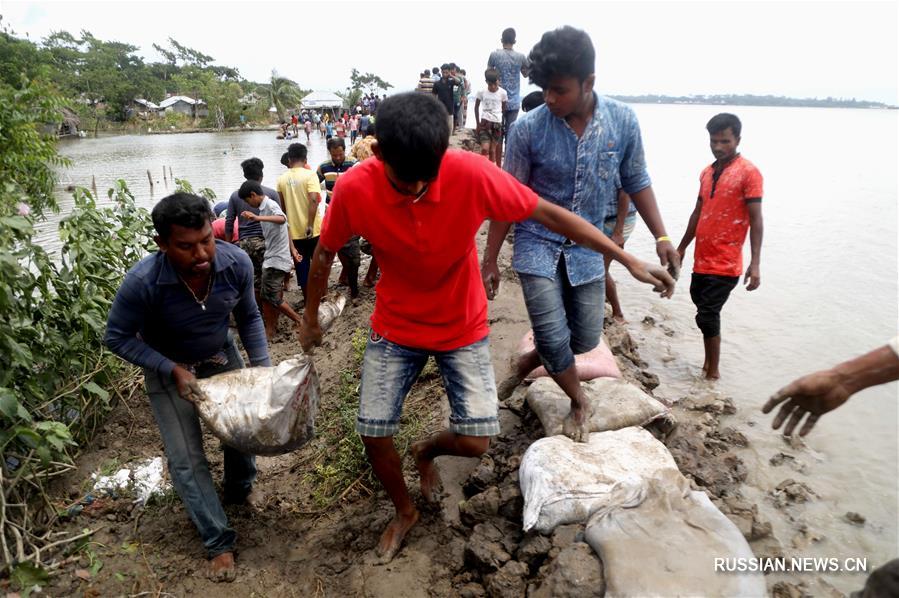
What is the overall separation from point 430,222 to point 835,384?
4.21 ft

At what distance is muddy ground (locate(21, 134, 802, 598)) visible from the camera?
2.27 meters

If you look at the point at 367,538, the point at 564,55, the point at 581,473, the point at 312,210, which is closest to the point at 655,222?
the point at 564,55

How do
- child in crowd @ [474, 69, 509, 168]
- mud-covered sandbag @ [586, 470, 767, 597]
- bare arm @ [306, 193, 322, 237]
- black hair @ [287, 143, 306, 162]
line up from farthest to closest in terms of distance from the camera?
1. child in crowd @ [474, 69, 509, 168]
2. black hair @ [287, 143, 306, 162]
3. bare arm @ [306, 193, 322, 237]
4. mud-covered sandbag @ [586, 470, 767, 597]

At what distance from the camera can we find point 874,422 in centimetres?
425

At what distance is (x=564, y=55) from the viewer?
225 cm

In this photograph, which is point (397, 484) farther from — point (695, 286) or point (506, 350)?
point (695, 286)

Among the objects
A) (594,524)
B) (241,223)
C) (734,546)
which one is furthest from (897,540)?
(241,223)

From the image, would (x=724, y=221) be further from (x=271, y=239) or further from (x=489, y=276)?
(x=271, y=239)

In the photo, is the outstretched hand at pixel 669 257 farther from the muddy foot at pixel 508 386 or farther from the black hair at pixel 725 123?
the black hair at pixel 725 123

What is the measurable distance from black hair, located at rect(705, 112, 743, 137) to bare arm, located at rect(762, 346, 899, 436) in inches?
115

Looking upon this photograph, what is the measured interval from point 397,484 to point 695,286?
298 centimetres

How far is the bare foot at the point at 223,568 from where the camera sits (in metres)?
2.57

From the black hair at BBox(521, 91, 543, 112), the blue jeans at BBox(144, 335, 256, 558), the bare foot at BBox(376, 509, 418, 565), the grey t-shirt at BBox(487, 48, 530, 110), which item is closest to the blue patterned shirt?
the bare foot at BBox(376, 509, 418, 565)

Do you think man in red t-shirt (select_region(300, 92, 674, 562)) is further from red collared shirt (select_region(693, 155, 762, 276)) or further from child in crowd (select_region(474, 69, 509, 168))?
child in crowd (select_region(474, 69, 509, 168))
